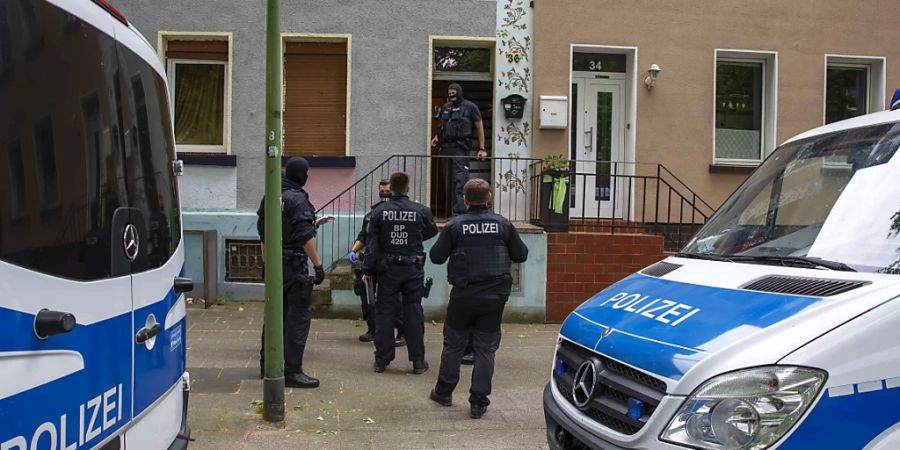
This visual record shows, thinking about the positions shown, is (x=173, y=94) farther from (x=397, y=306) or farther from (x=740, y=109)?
(x=740, y=109)

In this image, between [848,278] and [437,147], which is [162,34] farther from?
[848,278]

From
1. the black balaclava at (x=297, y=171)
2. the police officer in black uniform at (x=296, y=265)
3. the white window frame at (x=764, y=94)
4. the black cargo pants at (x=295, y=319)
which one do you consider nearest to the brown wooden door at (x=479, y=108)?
the white window frame at (x=764, y=94)

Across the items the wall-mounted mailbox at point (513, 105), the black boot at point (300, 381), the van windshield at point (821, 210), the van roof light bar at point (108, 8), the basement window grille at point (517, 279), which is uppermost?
the wall-mounted mailbox at point (513, 105)

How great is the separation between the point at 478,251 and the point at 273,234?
4.87 feet

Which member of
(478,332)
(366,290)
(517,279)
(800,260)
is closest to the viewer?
(800,260)

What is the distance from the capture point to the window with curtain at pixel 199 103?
9.71m

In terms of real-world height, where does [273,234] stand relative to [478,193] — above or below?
below

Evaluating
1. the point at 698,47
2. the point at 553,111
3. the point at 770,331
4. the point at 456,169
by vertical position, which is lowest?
the point at 770,331

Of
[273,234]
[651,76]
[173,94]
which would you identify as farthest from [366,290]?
[651,76]

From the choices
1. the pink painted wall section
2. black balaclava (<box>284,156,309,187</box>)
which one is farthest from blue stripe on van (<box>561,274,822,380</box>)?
the pink painted wall section

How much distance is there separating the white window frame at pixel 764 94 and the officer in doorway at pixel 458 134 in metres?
3.70

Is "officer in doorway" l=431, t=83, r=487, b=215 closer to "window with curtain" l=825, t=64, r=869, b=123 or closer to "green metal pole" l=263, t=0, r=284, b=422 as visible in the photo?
"green metal pole" l=263, t=0, r=284, b=422

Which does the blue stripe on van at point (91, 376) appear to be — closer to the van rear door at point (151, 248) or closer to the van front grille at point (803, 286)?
the van rear door at point (151, 248)

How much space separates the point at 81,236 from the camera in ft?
6.67
